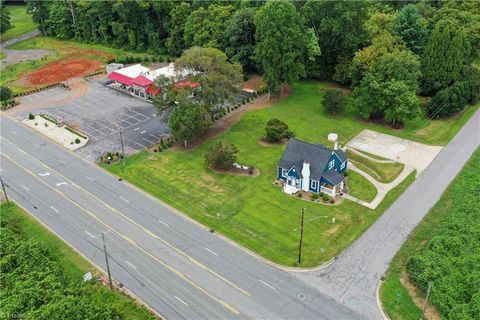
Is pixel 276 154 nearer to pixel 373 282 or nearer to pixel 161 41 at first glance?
pixel 373 282

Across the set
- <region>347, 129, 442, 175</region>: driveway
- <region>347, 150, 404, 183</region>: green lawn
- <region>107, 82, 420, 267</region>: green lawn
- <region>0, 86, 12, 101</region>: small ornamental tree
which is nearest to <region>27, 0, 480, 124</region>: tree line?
<region>347, 129, 442, 175</region>: driveway

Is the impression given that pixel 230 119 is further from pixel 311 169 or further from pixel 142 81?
pixel 311 169

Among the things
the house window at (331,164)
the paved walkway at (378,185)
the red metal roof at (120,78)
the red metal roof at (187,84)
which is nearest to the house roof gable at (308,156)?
the house window at (331,164)

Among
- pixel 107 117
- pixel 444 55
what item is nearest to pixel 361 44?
pixel 444 55

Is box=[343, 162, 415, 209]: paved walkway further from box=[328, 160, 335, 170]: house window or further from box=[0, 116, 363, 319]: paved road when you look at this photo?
box=[0, 116, 363, 319]: paved road

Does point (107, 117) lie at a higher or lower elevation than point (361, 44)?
lower
